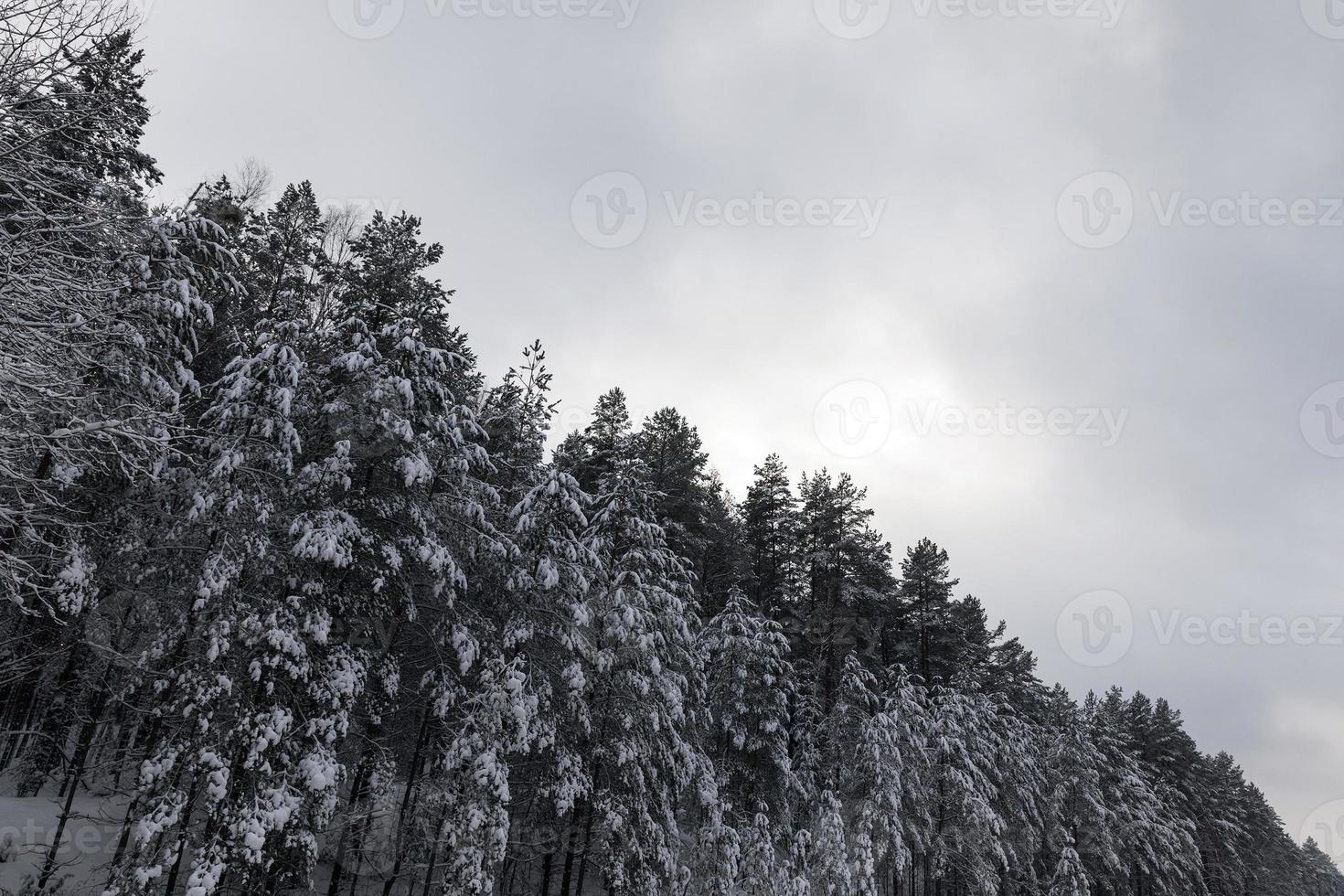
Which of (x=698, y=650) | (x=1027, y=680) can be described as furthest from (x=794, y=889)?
(x=1027, y=680)

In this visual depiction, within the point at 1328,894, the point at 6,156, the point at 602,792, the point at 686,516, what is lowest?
the point at 1328,894

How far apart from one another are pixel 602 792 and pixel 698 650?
679 cm

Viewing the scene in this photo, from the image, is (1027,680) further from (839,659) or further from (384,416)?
(384,416)

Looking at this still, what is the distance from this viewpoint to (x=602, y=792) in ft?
60.5

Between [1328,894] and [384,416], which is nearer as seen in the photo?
[384,416]

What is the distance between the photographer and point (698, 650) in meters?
24.3

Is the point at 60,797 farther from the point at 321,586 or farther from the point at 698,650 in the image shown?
the point at 698,650

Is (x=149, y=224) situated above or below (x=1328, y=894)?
above

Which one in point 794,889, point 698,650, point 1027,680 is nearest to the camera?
point 794,889

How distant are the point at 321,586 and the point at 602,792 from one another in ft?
31.5

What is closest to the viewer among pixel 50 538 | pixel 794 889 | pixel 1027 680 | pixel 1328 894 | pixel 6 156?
pixel 6 156

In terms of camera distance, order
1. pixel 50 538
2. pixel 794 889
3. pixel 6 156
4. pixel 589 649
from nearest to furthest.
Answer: pixel 6 156
pixel 50 538
pixel 589 649
pixel 794 889

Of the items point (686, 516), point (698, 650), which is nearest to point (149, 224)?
point (698, 650)

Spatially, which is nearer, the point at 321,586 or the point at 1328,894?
the point at 321,586
